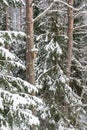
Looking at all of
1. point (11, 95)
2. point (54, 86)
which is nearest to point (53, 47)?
point (54, 86)

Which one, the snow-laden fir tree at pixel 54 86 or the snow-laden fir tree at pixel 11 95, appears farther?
the snow-laden fir tree at pixel 54 86

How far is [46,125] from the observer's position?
13.7 m

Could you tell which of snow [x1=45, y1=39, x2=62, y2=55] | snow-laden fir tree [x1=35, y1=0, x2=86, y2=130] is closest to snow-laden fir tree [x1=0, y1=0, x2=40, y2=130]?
snow-laden fir tree [x1=35, y1=0, x2=86, y2=130]

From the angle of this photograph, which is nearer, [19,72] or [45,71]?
[45,71]

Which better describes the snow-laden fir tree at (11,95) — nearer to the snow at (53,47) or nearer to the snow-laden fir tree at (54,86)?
the snow-laden fir tree at (54,86)

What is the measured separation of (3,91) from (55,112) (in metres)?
6.05

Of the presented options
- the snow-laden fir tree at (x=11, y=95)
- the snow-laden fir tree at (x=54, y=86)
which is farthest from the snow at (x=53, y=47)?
the snow-laden fir tree at (x=11, y=95)

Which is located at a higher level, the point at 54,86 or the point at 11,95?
the point at 11,95

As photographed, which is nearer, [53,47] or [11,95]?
[11,95]

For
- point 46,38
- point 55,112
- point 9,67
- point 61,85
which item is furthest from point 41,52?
point 9,67

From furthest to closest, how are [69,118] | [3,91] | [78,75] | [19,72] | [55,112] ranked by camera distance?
1. [19,72]
2. [78,75]
3. [69,118]
4. [55,112]
5. [3,91]

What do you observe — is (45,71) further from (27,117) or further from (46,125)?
(27,117)

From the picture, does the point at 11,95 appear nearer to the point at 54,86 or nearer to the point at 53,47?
the point at 54,86

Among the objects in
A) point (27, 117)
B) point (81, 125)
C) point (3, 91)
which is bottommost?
point (81, 125)
